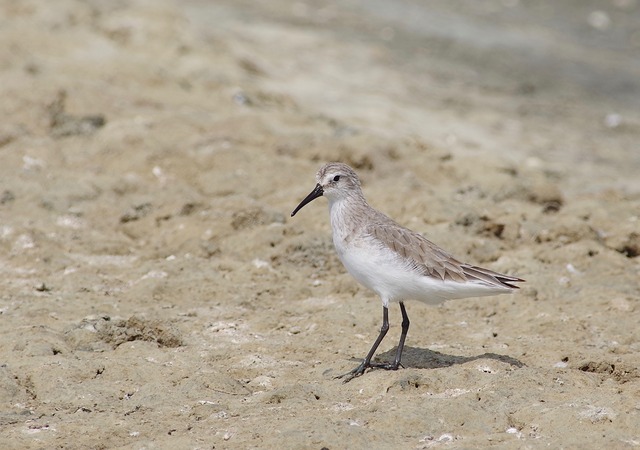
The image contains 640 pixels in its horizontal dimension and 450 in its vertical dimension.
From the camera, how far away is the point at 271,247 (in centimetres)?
894

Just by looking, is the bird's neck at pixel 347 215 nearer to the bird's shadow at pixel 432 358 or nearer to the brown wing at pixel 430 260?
the brown wing at pixel 430 260

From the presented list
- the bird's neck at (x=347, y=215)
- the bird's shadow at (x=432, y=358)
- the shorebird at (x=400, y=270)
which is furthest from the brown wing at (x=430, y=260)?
the bird's shadow at (x=432, y=358)

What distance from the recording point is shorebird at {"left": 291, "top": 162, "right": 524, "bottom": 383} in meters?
6.60

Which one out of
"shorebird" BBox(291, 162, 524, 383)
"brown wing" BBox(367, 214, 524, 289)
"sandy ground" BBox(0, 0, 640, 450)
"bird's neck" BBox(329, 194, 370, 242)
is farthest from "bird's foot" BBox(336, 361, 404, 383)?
"bird's neck" BBox(329, 194, 370, 242)

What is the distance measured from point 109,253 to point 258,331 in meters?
2.05

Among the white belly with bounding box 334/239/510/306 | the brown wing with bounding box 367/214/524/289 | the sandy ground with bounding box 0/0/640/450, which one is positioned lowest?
the sandy ground with bounding box 0/0/640/450

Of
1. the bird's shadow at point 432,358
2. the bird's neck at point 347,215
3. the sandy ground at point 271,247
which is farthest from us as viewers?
the bird's neck at point 347,215

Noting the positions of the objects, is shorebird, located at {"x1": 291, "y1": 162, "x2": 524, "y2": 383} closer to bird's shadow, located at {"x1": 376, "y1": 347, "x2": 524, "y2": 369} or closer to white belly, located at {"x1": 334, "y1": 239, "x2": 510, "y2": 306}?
white belly, located at {"x1": 334, "y1": 239, "x2": 510, "y2": 306}

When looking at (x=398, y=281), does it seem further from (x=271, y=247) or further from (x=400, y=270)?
(x=271, y=247)

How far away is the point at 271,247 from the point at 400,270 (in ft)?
8.11

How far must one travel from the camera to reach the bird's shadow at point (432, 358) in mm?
6758

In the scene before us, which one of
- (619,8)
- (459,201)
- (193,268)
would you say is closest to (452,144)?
(459,201)

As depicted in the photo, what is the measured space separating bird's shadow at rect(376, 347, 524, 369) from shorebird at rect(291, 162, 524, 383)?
0.18 metres

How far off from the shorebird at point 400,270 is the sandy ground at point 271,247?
0.45 meters
